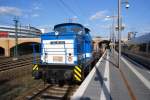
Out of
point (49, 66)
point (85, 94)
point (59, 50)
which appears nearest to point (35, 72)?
point (49, 66)

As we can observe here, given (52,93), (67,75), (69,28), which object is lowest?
(52,93)

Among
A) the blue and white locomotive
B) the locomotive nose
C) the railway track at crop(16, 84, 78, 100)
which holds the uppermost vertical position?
the blue and white locomotive

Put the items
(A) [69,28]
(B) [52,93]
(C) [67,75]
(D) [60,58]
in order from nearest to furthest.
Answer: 1. (B) [52,93]
2. (C) [67,75]
3. (D) [60,58]
4. (A) [69,28]

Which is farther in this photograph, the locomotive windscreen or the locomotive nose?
the locomotive windscreen

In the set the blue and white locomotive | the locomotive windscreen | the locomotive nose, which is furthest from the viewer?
the locomotive windscreen

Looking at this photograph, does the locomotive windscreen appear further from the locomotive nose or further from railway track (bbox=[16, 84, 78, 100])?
railway track (bbox=[16, 84, 78, 100])

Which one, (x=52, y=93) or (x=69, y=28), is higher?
(x=69, y=28)

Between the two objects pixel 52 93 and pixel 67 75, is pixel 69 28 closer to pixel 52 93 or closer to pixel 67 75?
pixel 67 75

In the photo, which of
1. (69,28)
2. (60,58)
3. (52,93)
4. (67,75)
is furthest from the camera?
(69,28)

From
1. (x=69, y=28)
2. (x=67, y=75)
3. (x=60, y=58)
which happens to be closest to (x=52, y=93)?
(x=67, y=75)

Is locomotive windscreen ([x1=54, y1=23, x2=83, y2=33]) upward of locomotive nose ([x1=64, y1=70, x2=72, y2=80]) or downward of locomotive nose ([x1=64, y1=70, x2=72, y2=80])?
upward

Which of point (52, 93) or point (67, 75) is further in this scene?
point (67, 75)

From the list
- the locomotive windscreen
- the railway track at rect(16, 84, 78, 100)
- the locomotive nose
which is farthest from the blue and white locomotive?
the locomotive windscreen

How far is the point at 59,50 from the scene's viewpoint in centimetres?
1230
